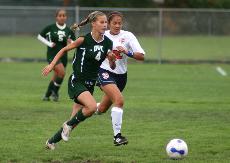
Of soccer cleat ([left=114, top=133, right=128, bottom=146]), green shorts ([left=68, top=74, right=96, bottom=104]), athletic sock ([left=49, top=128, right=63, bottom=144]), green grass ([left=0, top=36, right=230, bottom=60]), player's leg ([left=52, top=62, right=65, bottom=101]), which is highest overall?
green shorts ([left=68, top=74, right=96, bottom=104])

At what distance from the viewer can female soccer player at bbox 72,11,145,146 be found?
10258mm

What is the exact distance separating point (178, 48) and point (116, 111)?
26487mm

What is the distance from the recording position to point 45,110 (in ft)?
47.6

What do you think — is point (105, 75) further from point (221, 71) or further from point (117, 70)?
point (221, 71)

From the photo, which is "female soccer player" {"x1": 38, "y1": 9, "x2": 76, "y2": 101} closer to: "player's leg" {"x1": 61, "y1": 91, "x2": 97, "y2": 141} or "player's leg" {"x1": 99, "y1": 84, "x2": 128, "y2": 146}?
"player's leg" {"x1": 99, "y1": 84, "x2": 128, "y2": 146}

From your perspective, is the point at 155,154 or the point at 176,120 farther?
the point at 176,120

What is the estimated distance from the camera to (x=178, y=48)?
36.5 m

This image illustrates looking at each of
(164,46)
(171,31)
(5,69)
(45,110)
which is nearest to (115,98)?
(45,110)

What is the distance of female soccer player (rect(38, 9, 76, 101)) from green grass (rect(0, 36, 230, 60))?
47.0ft

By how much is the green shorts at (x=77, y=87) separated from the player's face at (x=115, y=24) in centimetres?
127

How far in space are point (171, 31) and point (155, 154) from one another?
26.3 meters

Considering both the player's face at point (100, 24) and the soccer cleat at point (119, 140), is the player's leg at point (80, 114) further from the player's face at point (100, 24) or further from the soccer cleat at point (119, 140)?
the player's face at point (100, 24)

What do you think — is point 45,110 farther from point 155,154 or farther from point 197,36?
point 197,36

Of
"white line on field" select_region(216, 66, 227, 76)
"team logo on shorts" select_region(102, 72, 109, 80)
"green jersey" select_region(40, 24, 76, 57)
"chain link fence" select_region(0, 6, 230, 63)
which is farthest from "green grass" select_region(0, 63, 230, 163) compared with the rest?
"chain link fence" select_region(0, 6, 230, 63)
